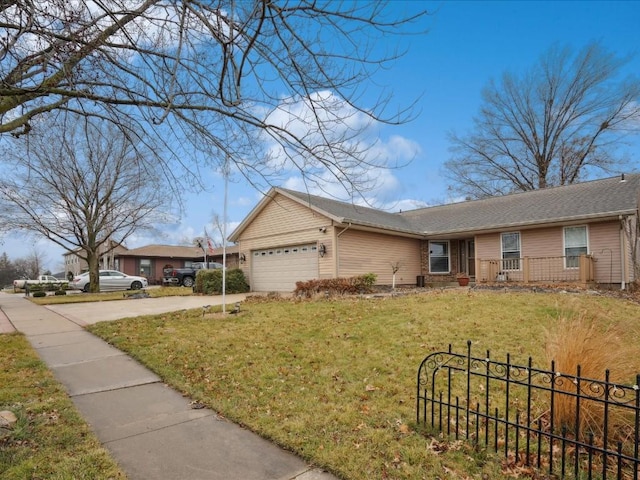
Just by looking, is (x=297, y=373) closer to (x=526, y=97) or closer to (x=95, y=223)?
(x=95, y=223)

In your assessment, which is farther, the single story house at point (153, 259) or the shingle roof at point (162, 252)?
the shingle roof at point (162, 252)

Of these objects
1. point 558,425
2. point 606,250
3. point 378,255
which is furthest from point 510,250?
point 558,425

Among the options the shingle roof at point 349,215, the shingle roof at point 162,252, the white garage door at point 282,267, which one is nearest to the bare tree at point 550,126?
the shingle roof at point 349,215

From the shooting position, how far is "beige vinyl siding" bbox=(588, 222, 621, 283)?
44.3 feet

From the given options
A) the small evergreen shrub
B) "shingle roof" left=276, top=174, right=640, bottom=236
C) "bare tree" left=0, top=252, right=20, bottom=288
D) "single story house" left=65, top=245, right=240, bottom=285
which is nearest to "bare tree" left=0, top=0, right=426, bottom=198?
"shingle roof" left=276, top=174, right=640, bottom=236

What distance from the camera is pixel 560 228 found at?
15.0m

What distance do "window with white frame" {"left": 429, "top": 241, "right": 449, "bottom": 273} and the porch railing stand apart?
2315mm

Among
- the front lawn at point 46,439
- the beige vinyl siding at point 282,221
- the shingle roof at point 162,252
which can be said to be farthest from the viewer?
the shingle roof at point 162,252

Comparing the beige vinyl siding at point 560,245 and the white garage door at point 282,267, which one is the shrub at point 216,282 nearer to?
the white garage door at point 282,267

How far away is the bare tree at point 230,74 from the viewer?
3.01 m

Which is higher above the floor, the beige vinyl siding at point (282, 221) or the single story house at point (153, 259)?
the beige vinyl siding at point (282, 221)

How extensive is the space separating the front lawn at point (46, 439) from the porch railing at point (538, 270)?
14.6 m

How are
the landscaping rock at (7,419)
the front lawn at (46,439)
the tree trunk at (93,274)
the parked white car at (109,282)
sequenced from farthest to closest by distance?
the parked white car at (109,282)
the tree trunk at (93,274)
the landscaping rock at (7,419)
the front lawn at (46,439)

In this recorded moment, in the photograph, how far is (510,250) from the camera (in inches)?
641
